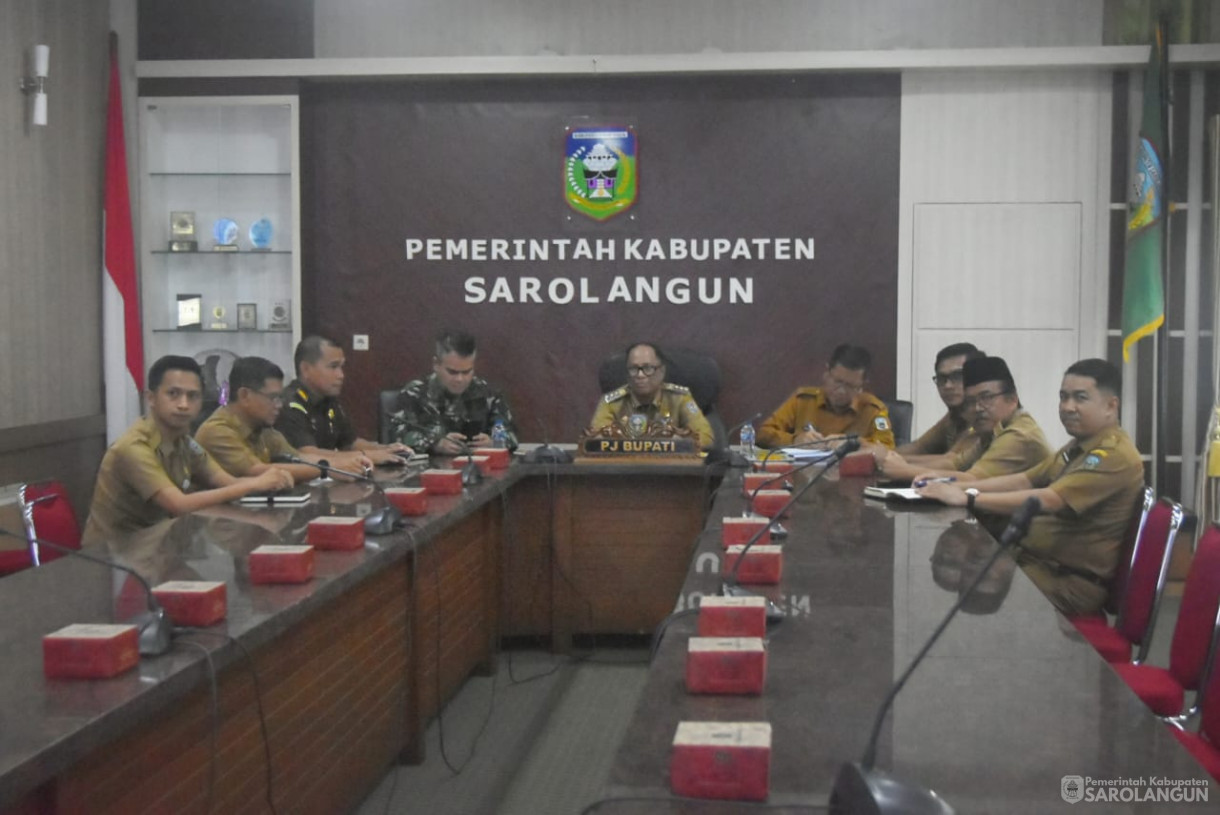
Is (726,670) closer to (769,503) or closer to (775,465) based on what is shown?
(769,503)

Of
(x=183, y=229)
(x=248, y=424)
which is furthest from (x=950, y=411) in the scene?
(x=183, y=229)

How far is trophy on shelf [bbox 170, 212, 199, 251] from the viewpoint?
19.3ft

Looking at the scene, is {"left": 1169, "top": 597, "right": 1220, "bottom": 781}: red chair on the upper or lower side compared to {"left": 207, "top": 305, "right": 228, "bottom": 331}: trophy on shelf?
lower

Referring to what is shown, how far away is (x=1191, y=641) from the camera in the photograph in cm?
253

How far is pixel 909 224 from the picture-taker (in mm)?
5754

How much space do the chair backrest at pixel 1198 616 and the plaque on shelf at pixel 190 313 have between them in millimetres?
4579

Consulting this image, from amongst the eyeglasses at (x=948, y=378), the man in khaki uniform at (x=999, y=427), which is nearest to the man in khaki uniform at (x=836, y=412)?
the eyeglasses at (x=948, y=378)

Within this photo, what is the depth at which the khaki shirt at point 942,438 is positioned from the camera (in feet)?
16.1

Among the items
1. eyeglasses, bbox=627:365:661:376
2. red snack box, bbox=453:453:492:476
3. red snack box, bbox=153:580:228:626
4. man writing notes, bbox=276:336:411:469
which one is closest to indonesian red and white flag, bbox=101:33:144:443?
man writing notes, bbox=276:336:411:469

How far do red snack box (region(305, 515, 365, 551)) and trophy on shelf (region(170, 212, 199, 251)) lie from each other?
11.5 ft

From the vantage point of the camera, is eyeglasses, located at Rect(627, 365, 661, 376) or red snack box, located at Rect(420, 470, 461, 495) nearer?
red snack box, located at Rect(420, 470, 461, 495)

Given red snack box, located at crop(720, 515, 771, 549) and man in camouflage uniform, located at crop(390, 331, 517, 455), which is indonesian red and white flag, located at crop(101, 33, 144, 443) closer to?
man in camouflage uniform, located at crop(390, 331, 517, 455)

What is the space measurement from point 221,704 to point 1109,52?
4823 millimetres

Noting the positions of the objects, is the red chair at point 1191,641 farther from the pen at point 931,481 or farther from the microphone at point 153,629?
the microphone at point 153,629
